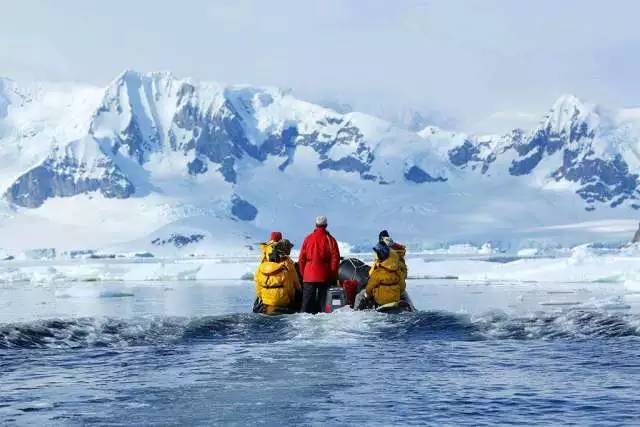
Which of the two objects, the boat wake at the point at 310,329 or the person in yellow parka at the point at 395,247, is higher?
the person in yellow parka at the point at 395,247

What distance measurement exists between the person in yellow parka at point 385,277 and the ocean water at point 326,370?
0.70m

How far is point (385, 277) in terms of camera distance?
67.0 ft

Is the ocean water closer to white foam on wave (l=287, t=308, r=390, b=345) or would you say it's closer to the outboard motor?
white foam on wave (l=287, t=308, r=390, b=345)

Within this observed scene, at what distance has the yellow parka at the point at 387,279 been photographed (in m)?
20.3

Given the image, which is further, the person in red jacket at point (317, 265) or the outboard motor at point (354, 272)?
the outboard motor at point (354, 272)

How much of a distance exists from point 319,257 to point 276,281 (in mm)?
1077

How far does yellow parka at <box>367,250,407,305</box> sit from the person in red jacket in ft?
2.64

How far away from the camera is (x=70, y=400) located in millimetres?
11789

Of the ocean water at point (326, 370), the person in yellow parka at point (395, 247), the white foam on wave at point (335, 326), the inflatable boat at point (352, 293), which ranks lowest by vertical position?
the ocean water at point (326, 370)

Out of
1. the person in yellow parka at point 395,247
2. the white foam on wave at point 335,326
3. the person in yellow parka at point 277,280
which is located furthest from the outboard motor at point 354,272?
the white foam on wave at point 335,326

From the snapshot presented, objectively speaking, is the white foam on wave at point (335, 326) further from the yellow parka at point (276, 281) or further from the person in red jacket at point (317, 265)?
the yellow parka at point (276, 281)

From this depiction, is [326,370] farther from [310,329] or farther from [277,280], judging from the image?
[277,280]

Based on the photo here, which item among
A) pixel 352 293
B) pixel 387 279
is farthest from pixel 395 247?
pixel 352 293

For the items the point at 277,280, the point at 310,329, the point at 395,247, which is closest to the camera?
the point at 310,329
